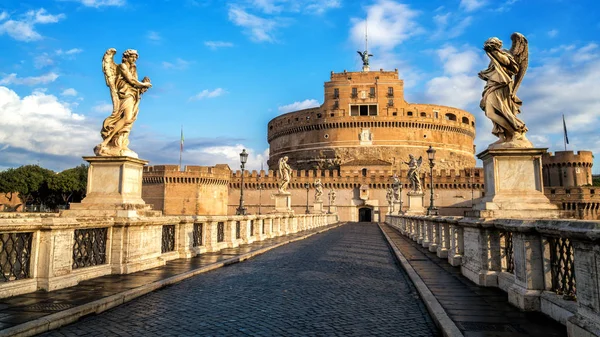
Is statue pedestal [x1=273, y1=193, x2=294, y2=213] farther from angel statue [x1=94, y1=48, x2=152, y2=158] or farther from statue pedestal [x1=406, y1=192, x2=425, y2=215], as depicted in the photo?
angel statue [x1=94, y1=48, x2=152, y2=158]

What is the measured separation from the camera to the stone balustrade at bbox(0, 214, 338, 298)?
212 inches

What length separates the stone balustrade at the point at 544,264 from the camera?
321cm

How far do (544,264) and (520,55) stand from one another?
13.4ft

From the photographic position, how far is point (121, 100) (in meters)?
8.37

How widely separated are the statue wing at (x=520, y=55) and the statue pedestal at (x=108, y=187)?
268 inches

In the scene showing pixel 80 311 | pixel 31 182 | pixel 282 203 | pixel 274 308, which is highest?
pixel 31 182

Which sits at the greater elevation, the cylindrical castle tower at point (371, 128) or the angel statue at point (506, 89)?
the cylindrical castle tower at point (371, 128)

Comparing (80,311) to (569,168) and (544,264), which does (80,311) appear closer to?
(544,264)

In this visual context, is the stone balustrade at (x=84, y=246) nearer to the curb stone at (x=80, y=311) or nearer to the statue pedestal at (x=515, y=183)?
the curb stone at (x=80, y=311)

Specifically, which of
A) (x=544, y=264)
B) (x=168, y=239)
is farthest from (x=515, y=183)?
(x=168, y=239)

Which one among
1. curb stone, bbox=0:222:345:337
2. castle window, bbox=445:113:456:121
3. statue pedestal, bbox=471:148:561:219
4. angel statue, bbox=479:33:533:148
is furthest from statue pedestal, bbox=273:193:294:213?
castle window, bbox=445:113:456:121

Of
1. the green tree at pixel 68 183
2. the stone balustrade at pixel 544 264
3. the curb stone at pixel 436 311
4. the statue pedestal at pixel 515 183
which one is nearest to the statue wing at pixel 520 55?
the statue pedestal at pixel 515 183

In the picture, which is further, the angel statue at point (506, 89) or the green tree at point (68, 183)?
the green tree at point (68, 183)

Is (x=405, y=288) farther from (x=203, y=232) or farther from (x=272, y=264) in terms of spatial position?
(x=203, y=232)
